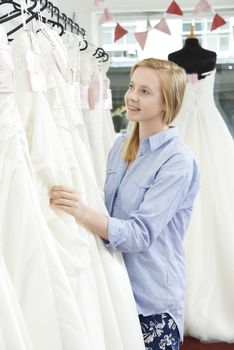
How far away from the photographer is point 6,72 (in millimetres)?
857

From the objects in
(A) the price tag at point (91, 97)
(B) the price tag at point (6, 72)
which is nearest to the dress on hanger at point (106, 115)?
(A) the price tag at point (91, 97)

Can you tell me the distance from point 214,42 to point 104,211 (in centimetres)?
234

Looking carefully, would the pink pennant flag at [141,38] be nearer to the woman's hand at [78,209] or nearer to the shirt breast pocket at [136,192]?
the shirt breast pocket at [136,192]

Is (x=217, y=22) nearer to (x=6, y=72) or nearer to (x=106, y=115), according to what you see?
(x=106, y=115)

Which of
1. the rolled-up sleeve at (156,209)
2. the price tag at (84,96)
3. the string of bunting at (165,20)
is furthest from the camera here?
the string of bunting at (165,20)

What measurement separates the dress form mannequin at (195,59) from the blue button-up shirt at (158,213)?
1.16m

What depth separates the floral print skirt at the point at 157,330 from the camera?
133 centimetres

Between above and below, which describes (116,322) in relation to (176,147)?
Result: below

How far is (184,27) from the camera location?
319 centimetres

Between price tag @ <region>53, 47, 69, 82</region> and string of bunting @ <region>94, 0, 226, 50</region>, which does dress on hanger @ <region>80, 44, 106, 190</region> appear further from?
string of bunting @ <region>94, 0, 226, 50</region>

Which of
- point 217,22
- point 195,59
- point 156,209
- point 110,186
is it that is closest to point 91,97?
point 110,186

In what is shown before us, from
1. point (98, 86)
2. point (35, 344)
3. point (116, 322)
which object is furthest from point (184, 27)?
point (35, 344)

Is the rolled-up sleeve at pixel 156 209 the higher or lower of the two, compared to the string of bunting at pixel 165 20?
lower

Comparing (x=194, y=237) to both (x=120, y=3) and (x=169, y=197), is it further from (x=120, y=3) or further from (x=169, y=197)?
(x=120, y=3)
